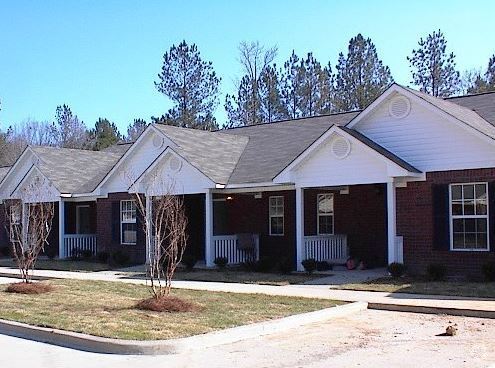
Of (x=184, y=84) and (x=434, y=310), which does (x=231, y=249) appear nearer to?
(x=434, y=310)

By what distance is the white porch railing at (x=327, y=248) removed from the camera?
845 inches

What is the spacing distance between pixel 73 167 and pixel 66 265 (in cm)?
715

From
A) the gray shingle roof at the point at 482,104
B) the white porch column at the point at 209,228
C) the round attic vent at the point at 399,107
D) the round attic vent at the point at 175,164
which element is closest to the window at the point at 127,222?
the round attic vent at the point at 175,164

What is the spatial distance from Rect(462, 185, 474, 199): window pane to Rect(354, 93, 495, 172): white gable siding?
0.58 m

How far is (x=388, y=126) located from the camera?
1953 cm

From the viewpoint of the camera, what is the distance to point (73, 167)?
3139cm

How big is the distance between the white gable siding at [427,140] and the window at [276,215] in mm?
5166

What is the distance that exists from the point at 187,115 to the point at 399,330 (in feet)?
141

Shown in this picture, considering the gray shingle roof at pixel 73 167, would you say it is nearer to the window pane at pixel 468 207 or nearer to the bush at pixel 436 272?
the bush at pixel 436 272

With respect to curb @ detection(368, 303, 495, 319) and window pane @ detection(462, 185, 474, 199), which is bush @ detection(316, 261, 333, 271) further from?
curb @ detection(368, 303, 495, 319)

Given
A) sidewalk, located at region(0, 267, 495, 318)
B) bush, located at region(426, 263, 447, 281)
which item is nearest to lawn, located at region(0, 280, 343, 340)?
sidewalk, located at region(0, 267, 495, 318)

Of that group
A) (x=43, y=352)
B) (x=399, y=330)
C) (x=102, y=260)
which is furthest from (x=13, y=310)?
(x=102, y=260)

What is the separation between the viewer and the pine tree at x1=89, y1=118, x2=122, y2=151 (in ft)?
209

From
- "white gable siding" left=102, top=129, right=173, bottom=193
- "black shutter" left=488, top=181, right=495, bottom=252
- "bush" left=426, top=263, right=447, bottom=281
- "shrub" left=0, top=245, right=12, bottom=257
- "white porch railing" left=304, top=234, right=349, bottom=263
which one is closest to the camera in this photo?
"bush" left=426, top=263, right=447, bottom=281
